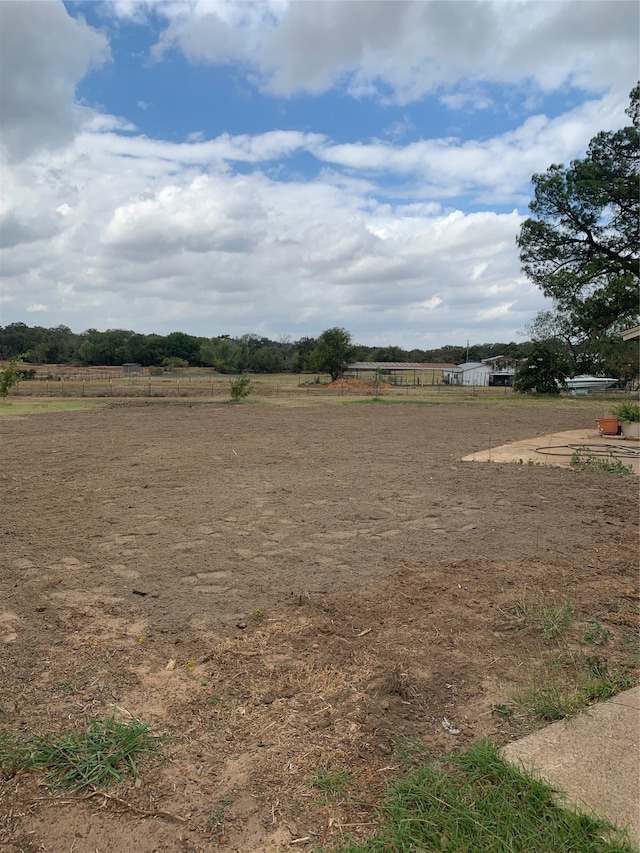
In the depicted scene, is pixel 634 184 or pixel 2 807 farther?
pixel 634 184

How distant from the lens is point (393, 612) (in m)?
3.69

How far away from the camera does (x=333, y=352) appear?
64.7 metres

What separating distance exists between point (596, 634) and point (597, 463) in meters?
6.99

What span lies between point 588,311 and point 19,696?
21.9 m

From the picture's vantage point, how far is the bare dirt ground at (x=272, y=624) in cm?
206

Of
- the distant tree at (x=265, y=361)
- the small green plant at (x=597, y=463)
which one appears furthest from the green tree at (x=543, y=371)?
the distant tree at (x=265, y=361)

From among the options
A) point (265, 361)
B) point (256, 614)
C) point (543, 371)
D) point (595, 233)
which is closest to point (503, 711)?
point (256, 614)

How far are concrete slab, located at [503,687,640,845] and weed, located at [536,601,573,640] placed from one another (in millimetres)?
755

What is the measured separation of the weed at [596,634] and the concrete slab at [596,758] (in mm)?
685

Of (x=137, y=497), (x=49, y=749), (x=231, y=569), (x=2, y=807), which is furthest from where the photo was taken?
(x=137, y=497)

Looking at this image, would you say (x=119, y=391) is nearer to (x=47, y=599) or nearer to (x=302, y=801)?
(x=47, y=599)

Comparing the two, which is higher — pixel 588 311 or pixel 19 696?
pixel 588 311

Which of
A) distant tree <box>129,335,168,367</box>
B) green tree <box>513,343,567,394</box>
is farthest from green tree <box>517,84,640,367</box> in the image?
distant tree <box>129,335,168,367</box>

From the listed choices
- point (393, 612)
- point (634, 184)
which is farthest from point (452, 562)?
point (634, 184)
